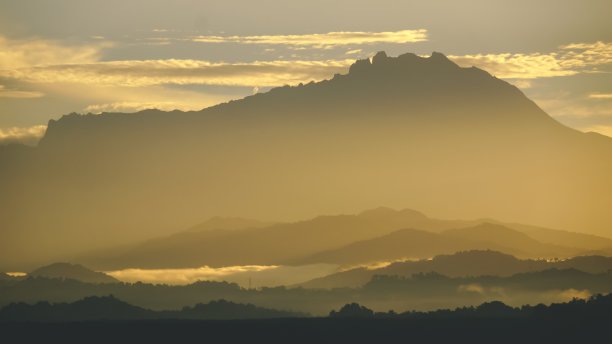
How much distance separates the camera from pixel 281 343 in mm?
199500

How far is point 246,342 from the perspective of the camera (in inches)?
7736

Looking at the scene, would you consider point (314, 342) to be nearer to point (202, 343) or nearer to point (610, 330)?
point (202, 343)

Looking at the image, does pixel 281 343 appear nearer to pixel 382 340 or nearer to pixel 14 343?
pixel 382 340

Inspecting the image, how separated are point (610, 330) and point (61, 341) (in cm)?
8380

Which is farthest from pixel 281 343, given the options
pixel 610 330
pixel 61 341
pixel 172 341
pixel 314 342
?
pixel 610 330

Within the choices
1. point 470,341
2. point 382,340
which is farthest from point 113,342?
point 470,341

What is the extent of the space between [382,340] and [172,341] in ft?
105

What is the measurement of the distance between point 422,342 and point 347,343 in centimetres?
1199

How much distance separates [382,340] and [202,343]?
27521 millimetres

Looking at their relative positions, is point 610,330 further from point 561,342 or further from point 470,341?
point 470,341

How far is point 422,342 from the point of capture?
195000 mm

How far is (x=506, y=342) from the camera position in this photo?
196 m

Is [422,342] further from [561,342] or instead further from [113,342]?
[113,342]

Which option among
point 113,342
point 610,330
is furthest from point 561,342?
point 113,342
